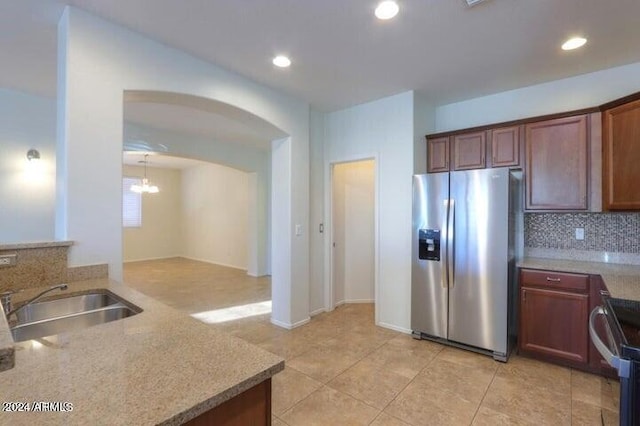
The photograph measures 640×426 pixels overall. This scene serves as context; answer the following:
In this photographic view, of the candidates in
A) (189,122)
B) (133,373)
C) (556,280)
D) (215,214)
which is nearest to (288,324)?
(556,280)

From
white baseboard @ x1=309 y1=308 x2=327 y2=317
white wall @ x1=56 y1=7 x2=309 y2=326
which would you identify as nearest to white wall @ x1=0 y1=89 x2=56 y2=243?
white wall @ x1=56 y1=7 x2=309 y2=326

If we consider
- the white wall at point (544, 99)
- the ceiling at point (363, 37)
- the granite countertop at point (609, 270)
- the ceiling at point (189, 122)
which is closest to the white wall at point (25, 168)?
the ceiling at point (363, 37)

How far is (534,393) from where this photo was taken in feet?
7.48

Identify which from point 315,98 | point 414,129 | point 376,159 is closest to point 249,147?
point 315,98

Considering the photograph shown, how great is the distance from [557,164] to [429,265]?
155cm

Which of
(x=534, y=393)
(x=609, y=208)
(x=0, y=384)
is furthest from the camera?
(x=609, y=208)

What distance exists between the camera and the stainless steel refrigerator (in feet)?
9.10

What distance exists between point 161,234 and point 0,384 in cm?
892

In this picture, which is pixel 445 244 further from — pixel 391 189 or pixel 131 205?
pixel 131 205

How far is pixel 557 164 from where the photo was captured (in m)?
2.90

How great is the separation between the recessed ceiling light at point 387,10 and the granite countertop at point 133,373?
2.20 metres

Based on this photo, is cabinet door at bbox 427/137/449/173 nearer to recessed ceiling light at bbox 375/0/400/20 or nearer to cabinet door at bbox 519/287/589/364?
cabinet door at bbox 519/287/589/364

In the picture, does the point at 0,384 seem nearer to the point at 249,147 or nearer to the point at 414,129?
the point at 414,129

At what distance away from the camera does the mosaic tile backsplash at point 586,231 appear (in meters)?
2.81
